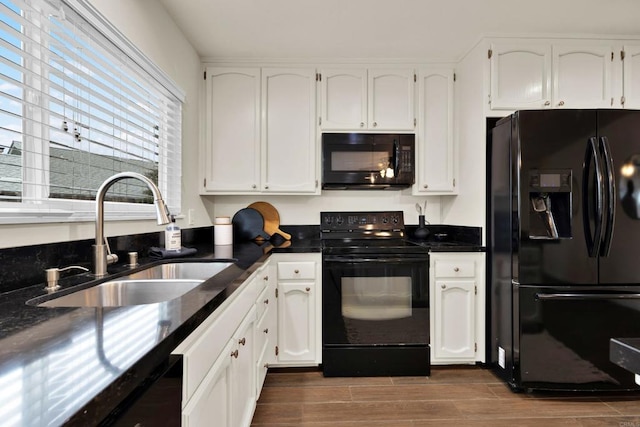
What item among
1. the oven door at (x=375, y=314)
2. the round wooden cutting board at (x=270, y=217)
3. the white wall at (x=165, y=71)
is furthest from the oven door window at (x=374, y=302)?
the white wall at (x=165, y=71)

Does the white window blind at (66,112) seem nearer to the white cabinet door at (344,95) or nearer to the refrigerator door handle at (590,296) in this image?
the white cabinet door at (344,95)

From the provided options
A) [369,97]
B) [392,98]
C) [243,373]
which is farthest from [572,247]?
[243,373]

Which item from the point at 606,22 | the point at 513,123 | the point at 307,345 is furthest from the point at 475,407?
the point at 606,22

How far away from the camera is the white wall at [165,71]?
3.88ft

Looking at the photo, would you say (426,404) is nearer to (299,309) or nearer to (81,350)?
(299,309)

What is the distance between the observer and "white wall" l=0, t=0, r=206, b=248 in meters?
1.18

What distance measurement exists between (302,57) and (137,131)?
138 centimetres

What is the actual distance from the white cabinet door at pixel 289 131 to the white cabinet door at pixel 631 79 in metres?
2.17

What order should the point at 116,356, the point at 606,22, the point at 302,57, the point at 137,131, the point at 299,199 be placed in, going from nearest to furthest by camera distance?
the point at 116,356 → the point at 137,131 → the point at 606,22 → the point at 302,57 → the point at 299,199

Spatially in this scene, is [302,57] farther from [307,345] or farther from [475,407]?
[475,407]

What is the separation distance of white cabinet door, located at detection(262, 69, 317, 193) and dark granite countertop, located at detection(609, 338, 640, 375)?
2143mm

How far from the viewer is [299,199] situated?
2957 mm

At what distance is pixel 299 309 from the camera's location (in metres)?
2.35

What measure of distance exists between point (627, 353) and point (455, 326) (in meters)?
1.84
